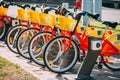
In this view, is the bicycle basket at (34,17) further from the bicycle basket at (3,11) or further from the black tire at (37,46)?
the bicycle basket at (3,11)

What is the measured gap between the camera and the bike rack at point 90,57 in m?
5.64

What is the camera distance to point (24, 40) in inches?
308

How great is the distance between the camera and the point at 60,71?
6.56m

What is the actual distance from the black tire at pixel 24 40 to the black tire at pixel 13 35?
1.47ft

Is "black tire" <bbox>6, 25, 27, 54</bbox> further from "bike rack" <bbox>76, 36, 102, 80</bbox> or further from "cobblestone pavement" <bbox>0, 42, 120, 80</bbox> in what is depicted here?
"bike rack" <bbox>76, 36, 102, 80</bbox>

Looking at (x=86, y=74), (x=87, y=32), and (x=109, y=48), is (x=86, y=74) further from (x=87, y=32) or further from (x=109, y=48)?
(x=87, y=32)

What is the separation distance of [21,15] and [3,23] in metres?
2.14

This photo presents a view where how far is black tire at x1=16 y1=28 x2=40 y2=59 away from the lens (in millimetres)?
7639

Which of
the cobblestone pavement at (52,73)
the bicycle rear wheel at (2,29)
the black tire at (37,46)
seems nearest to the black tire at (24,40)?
the cobblestone pavement at (52,73)

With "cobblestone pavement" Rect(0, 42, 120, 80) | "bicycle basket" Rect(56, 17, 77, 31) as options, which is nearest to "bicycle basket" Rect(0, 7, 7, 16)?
"cobblestone pavement" Rect(0, 42, 120, 80)

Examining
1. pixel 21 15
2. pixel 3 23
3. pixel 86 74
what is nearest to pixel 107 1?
pixel 3 23

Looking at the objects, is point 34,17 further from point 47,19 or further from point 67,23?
point 67,23

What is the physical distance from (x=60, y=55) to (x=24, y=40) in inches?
50.9

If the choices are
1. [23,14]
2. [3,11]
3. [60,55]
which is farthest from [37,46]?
[3,11]
